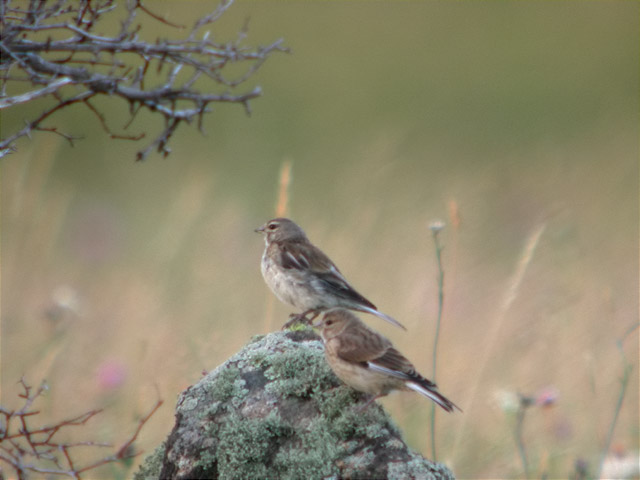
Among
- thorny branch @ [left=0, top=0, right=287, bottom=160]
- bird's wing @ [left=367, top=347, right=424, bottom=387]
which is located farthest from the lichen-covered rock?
thorny branch @ [left=0, top=0, right=287, bottom=160]

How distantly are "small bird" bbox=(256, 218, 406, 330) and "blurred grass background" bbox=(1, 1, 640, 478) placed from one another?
1.16ft

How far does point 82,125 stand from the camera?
69.0 feet

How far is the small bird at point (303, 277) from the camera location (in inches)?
263

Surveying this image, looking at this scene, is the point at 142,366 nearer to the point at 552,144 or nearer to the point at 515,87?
the point at 552,144

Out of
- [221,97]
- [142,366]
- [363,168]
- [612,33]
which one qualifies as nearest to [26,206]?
[142,366]

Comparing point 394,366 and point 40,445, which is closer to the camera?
point 40,445

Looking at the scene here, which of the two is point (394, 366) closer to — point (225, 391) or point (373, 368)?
point (373, 368)

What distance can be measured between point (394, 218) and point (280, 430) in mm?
8978

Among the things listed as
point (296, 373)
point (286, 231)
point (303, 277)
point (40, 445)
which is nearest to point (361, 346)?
point (296, 373)

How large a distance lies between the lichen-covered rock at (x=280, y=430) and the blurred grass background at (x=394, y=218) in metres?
0.29

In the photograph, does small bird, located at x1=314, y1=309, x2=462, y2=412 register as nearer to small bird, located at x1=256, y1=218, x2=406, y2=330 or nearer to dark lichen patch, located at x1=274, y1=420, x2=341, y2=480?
dark lichen patch, located at x1=274, y1=420, x2=341, y2=480

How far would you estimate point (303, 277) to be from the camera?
6.76m

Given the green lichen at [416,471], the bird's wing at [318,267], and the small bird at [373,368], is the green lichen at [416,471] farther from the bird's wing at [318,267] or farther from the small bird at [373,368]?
the bird's wing at [318,267]

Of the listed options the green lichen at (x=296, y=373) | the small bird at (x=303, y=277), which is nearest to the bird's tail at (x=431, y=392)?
the green lichen at (x=296, y=373)
